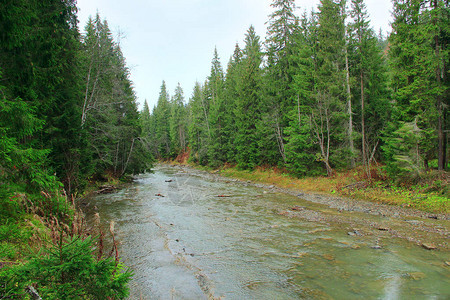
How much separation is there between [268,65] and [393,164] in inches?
718

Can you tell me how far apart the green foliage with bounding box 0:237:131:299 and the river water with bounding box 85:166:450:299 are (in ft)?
12.2

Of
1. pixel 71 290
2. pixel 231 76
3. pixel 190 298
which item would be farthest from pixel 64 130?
pixel 231 76

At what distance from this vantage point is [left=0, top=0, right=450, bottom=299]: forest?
173 inches

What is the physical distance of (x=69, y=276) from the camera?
94.7 inches

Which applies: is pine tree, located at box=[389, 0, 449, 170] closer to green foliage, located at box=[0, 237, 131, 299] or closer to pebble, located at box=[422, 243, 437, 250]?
pebble, located at box=[422, 243, 437, 250]

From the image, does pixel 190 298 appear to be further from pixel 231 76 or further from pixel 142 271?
pixel 231 76

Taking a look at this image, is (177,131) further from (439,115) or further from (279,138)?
(439,115)

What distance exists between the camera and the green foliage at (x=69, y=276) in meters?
2.21

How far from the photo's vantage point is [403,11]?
15.8 meters

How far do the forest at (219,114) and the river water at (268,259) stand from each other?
1.90 metres

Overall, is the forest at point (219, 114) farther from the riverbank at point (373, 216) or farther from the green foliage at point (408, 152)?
the riverbank at point (373, 216)

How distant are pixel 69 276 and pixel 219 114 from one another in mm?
36401

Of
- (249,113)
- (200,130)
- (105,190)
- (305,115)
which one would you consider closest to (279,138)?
(305,115)

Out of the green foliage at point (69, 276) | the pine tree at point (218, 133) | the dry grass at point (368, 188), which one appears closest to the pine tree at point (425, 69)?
the dry grass at point (368, 188)
